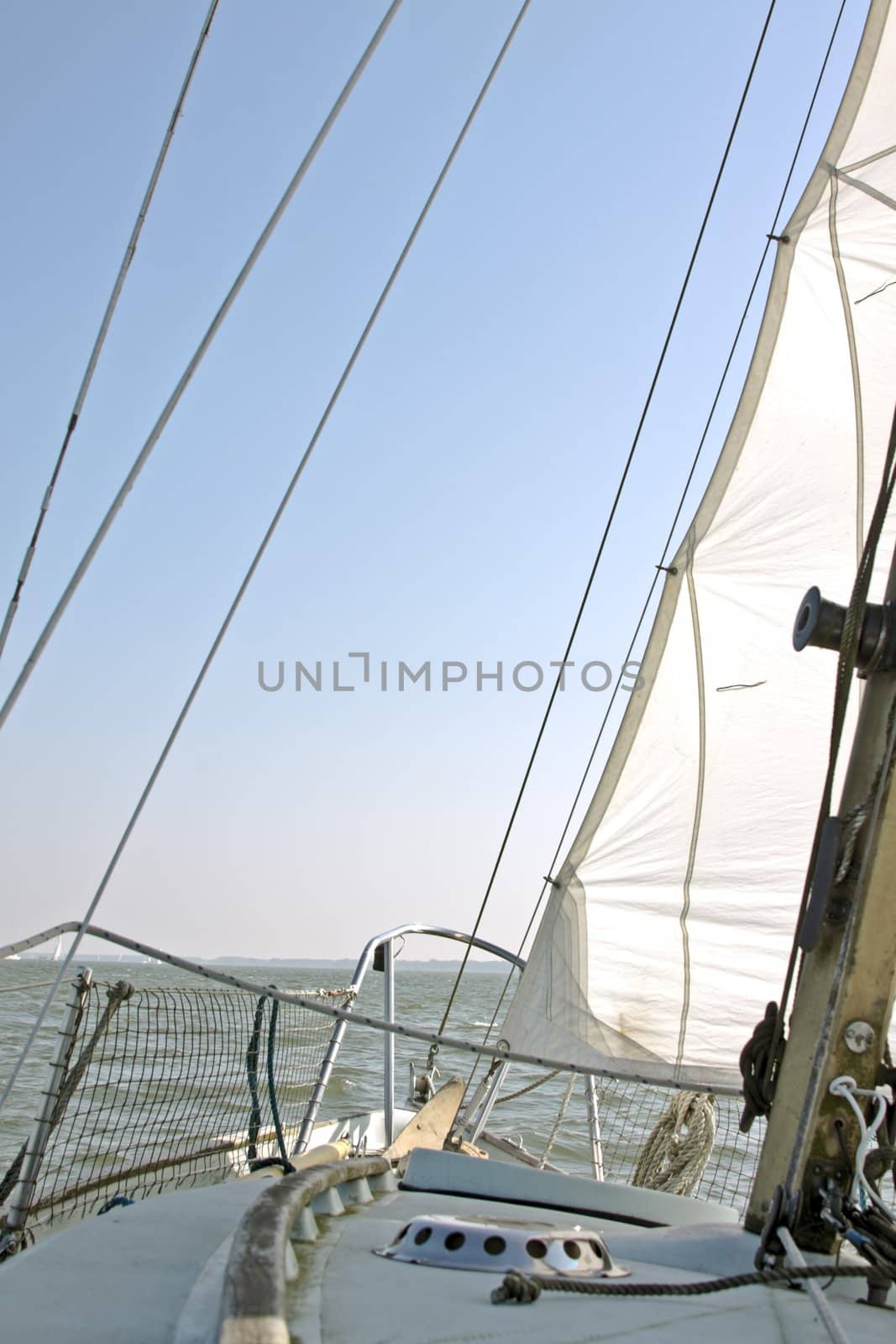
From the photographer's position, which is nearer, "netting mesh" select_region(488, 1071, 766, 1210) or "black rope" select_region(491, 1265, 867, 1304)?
"black rope" select_region(491, 1265, 867, 1304)

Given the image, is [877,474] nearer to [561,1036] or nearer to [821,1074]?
[561,1036]

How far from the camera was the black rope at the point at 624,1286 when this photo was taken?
1523mm

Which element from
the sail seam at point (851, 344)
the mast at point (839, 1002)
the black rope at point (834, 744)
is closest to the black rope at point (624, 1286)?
the mast at point (839, 1002)

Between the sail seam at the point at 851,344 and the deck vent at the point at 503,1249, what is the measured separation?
380 cm

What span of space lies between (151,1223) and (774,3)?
629 cm

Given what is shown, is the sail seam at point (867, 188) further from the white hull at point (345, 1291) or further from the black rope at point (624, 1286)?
the black rope at point (624, 1286)

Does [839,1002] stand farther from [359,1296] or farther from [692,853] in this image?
[692,853]

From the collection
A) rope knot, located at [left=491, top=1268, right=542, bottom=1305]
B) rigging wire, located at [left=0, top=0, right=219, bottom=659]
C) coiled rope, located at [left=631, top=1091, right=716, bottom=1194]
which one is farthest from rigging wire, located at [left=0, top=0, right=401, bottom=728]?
coiled rope, located at [left=631, top=1091, right=716, bottom=1194]

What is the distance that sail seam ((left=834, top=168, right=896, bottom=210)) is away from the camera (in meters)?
4.97

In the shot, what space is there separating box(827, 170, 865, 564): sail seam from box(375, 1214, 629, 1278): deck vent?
380 centimetres

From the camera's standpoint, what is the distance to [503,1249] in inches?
69.7

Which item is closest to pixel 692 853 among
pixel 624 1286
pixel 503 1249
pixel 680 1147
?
pixel 680 1147

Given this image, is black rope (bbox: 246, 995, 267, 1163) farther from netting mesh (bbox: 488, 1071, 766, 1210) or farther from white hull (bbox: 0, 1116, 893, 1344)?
white hull (bbox: 0, 1116, 893, 1344)

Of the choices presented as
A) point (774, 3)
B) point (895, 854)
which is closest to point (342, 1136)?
point (895, 854)
